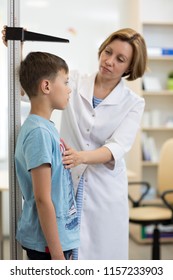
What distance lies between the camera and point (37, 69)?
47.8 inches

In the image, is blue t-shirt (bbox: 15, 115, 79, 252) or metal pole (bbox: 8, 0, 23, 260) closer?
blue t-shirt (bbox: 15, 115, 79, 252)

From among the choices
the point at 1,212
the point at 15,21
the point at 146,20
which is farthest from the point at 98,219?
the point at 146,20

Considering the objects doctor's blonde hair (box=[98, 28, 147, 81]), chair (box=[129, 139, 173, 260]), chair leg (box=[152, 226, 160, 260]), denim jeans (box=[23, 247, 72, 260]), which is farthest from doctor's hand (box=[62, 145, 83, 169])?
chair leg (box=[152, 226, 160, 260])

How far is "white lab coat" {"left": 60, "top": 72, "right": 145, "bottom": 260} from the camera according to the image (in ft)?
4.80

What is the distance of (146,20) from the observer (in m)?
3.66

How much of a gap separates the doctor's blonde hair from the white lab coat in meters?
0.08

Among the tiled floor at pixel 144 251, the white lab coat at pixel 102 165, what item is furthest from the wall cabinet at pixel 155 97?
the white lab coat at pixel 102 165

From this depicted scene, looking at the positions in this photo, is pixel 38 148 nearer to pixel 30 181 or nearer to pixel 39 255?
pixel 30 181

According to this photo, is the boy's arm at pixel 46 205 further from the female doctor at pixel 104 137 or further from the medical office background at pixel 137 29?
the medical office background at pixel 137 29

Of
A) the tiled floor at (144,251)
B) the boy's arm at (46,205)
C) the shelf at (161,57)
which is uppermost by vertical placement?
the shelf at (161,57)

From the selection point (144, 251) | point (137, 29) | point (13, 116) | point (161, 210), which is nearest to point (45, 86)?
point (13, 116)

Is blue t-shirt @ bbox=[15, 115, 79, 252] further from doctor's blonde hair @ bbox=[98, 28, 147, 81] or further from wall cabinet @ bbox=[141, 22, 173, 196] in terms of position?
wall cabinet @ bbox=[141, 22, 173, 196]

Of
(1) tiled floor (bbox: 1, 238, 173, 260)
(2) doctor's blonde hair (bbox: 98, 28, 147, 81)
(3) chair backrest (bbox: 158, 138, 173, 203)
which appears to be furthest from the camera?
(1) tiled floor (bbox: 1, 238, 173, 260)

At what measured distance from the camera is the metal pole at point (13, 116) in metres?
1.29
